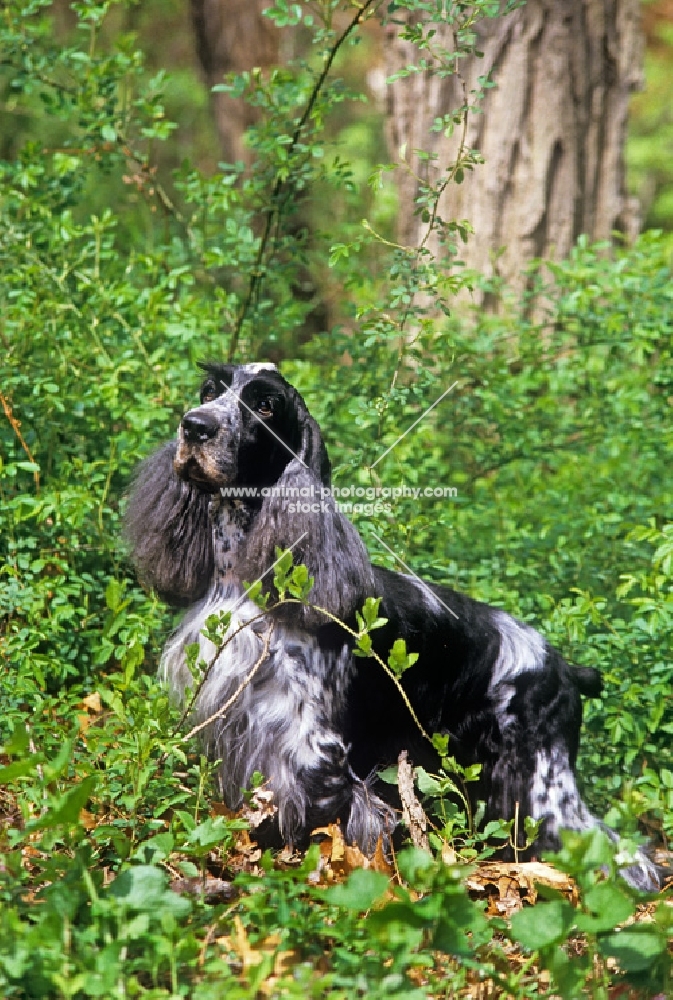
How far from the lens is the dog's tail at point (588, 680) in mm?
4172

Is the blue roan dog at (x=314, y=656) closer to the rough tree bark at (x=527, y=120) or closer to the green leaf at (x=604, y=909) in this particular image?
the green leaf at (x=604, y=909)

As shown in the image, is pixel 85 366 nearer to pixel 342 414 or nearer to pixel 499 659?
pixel 342 414

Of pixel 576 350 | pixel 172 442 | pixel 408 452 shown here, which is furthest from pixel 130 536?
pixel 576 350

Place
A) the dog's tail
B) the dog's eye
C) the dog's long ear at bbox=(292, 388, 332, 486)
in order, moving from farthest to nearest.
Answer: the dog's tail < the dog's eye < the dog's long ear at bbox=(292, 388, 332, 486)

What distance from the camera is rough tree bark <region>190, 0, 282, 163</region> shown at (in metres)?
9.02

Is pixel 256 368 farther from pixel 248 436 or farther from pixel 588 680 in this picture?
pixel 588 680

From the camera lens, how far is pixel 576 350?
6297 millimetres

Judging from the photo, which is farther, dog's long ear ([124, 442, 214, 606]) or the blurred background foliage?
the blurred background foliage

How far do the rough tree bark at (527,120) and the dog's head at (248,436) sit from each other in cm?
369

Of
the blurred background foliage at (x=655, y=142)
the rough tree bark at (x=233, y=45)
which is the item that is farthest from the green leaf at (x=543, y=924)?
the blurred background foliage at (x=655, y=142)

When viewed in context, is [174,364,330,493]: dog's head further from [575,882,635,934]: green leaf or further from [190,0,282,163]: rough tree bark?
[190,0,282,163]: rough tree bark

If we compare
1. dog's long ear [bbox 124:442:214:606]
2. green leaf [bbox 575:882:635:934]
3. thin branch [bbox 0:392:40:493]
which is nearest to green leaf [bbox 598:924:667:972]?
green leaf [bbox 575:882:635:934]

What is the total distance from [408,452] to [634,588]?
1.20m

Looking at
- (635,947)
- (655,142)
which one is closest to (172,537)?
(635,947)
